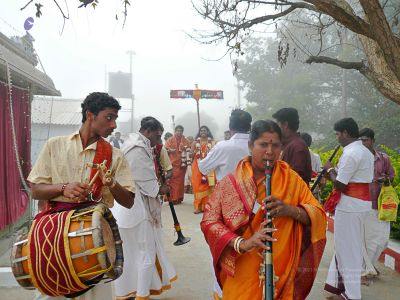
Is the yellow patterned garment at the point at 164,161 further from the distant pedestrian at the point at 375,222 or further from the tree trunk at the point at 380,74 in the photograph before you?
the tree trunk at the point at 380,74

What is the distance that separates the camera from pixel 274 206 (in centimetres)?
266

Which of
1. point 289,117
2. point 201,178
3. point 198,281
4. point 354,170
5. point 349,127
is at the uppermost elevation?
point 289,117

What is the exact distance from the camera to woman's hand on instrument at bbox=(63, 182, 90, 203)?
9.09 ft

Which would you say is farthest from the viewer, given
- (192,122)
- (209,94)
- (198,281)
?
(192,122)

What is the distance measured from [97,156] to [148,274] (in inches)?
83.0

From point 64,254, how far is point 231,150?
274 centimetres

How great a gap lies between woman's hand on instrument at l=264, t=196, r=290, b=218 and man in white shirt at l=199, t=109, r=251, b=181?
232 cm

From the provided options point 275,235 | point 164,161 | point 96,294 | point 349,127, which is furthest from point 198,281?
point 275,235

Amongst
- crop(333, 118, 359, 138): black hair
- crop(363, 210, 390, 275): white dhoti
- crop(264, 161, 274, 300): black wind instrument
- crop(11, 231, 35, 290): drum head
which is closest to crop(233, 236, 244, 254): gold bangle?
crop(264, 161, 274, 300): black wind instrument

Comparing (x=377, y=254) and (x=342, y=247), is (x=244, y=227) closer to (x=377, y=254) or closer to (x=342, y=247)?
(x=342, y=247)

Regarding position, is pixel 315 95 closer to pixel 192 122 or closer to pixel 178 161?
pixel 178 161

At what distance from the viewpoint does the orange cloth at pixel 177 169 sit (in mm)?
12805

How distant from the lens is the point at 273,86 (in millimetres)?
31734

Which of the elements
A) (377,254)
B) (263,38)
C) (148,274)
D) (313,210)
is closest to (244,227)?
(313,210)
